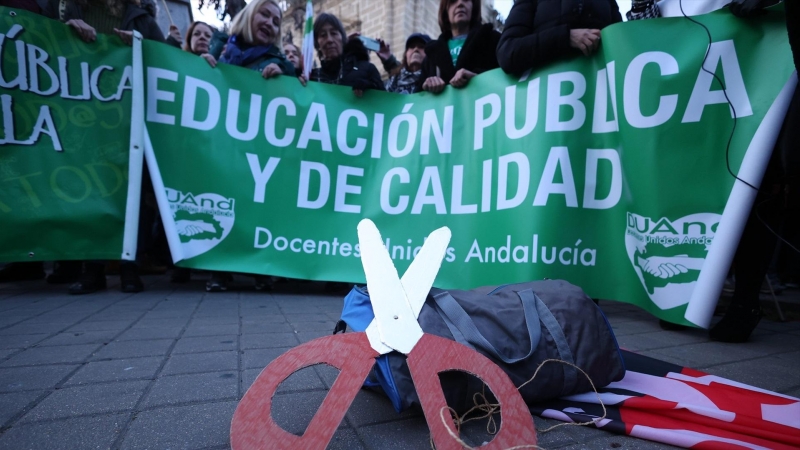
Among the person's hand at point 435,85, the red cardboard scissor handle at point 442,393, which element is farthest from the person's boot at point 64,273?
the red cardboard scissor handle at point 442,393

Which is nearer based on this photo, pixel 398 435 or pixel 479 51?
pixel 398 435

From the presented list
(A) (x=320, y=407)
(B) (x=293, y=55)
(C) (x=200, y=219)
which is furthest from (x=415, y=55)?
(A) (x=320, y=407)

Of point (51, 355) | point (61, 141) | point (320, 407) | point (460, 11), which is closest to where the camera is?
point (320, 407)

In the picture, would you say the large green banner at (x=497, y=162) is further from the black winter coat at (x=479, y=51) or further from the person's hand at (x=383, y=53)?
the person's hand at (x=383, y=53)

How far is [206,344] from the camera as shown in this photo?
1.60 m

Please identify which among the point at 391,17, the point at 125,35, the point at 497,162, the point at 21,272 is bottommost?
the point at 21,272

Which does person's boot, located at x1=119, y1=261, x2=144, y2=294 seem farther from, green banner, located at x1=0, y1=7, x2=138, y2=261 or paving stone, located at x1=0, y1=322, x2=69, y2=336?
paving stone, located at x1=0, y1=322, x2=69, y2=336

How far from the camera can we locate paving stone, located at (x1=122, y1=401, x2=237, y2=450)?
88cm

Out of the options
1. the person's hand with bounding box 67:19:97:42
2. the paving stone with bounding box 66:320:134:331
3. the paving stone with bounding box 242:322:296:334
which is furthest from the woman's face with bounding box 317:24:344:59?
the paving stone with bounding box 66:320:134:331

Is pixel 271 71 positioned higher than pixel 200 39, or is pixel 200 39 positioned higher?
pixel 200 39

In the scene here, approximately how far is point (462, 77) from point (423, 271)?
201cm

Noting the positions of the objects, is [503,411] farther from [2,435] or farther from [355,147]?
[355,147]

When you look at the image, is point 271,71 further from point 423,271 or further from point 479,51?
point 423,271

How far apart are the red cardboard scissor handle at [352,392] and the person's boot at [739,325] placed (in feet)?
5.25
